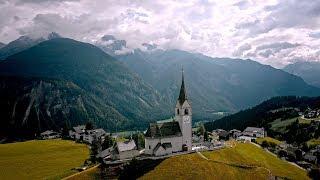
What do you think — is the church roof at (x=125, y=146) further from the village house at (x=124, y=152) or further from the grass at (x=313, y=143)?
the grass at (x=313, y=143)

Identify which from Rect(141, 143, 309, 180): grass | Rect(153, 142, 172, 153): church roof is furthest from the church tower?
Rect(141, 143, 309, 180): grass

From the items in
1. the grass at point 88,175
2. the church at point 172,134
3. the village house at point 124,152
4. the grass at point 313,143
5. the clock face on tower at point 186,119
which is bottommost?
the grass at point 313,143

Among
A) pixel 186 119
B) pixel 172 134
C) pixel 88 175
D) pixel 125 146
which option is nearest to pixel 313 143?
pixel 186 119

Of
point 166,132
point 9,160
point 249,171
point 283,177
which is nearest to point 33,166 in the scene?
point 9,160

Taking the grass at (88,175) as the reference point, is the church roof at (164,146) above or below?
above

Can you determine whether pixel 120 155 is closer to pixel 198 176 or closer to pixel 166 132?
pixel 166 132

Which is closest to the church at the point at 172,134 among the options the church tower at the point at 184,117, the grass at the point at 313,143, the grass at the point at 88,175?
the church tower at the point at 184,117

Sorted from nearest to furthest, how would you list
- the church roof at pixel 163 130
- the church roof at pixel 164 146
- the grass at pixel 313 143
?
1. the church roof at pixel 164 146
2. the church roof at pixel 163 130
3. the grass at pixel 313 143

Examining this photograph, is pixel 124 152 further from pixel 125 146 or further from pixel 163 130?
pixel 163 130
